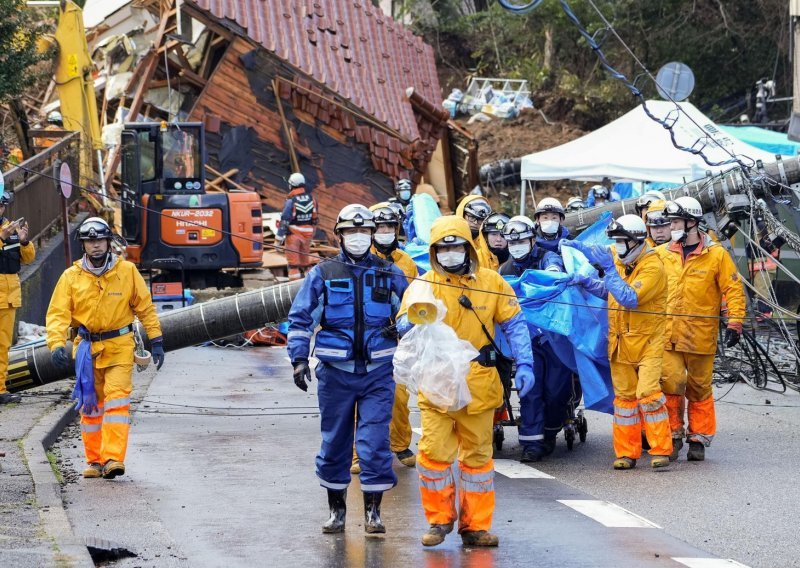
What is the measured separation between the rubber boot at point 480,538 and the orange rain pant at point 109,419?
309 centimetres

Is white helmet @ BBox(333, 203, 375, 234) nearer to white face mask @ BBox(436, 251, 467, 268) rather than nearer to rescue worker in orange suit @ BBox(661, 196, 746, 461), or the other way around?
white face mask @ BBox(436, 251, 467, 268)

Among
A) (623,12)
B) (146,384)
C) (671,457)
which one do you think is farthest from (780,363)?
(623,12)

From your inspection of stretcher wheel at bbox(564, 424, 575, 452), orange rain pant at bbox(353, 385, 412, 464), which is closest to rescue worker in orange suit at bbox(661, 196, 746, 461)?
stretcher wheel at bbox(564, 424, 575, 452)

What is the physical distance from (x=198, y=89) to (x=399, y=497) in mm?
20588

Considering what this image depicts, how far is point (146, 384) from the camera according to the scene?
1502cm

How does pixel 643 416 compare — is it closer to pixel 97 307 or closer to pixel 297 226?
pixel 97 307

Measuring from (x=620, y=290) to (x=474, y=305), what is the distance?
274 centimetres

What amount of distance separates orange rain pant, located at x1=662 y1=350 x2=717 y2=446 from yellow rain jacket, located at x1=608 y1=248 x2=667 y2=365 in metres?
0.56

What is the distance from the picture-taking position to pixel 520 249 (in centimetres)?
1068

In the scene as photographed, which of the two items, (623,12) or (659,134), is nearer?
(659,134)

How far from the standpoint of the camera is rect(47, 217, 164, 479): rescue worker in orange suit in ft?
32.0

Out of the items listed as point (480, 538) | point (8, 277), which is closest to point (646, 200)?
point (8, 277)

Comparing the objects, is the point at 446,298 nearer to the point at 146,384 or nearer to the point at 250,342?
the point at 146,384

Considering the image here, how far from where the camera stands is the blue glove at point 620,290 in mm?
10180
